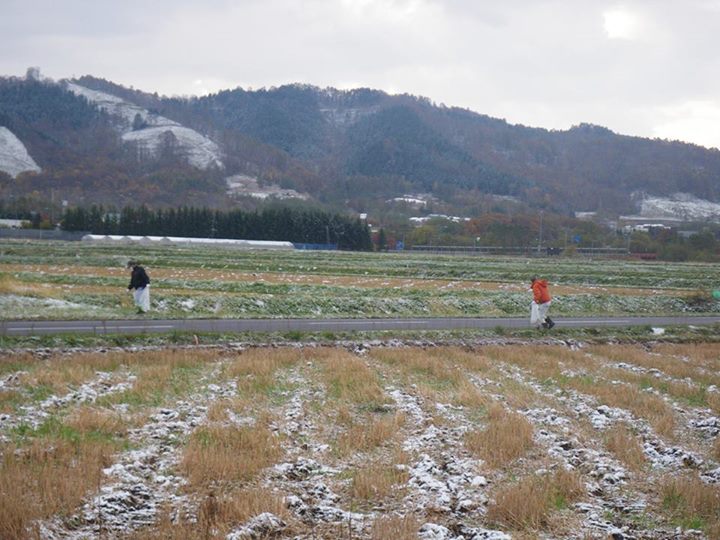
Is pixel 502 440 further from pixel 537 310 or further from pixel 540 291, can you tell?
pixel 537 310

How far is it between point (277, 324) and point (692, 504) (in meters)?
18.8

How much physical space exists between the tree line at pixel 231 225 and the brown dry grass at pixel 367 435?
366ft

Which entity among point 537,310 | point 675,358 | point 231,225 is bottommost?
point 675,358

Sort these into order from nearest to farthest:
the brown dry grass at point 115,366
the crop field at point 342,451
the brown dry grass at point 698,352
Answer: the crop field at point 342,451 < the brown dry grass at point 115,366 < the brown dry grass at point 698,352

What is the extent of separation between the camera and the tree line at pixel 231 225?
117562 millimetres

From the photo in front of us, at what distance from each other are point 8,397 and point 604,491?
10.1 meters

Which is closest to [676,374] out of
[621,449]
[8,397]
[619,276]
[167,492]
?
[621,449]

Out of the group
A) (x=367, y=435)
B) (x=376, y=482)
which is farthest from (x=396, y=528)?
(x=367, y=435)

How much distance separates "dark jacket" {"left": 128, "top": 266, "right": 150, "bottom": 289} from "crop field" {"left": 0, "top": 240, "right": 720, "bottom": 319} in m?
1.18

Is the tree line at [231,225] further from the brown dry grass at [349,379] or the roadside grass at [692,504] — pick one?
the roadside grass at [692,504]

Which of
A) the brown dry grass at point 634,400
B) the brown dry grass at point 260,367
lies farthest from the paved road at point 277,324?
the brown dry grass at point 634,400

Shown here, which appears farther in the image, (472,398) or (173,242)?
(173,242)

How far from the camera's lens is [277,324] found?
993 inches

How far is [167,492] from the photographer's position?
7.94m
